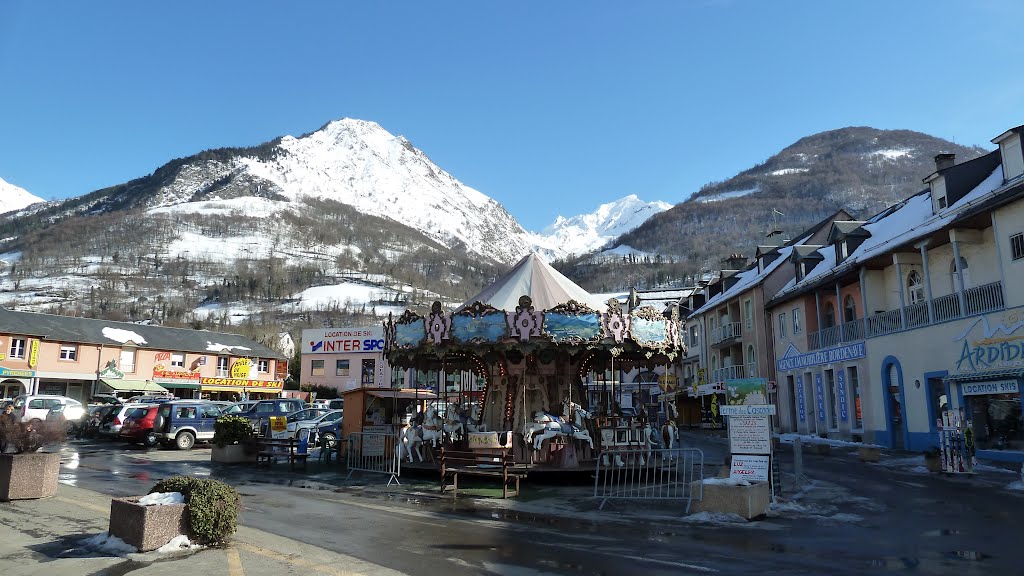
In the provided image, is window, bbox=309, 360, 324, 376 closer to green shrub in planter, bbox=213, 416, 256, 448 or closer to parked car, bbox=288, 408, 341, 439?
parked car, bbox=288, 408, 341, 439

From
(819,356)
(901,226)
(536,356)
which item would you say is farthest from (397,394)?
(901,226)

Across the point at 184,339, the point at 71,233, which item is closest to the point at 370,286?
the point at 71,233

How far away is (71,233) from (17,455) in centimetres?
19633

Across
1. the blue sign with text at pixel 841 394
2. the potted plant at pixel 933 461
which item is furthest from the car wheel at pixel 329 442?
the blue sign with text at pixel 841 394

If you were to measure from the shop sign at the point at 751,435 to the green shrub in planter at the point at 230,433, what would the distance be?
50.0 feet

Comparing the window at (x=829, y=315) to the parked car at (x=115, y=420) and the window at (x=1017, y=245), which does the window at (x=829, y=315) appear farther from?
the parked car at (x=115, y=420)

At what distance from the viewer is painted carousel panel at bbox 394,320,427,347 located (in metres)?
18.2

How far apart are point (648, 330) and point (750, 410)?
6199 mm

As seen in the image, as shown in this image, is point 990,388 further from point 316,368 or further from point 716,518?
point 316,368

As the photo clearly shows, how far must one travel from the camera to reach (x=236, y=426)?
20.9 meters

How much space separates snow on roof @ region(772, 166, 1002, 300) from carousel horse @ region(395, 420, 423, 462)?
18476 mm

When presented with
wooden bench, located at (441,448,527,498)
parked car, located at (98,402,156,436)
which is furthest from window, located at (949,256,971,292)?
parked car, located at (98,402,156,436)

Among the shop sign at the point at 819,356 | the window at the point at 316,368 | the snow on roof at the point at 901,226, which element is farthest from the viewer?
the window at the point at 316,368

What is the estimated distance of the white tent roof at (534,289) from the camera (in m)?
19.0
